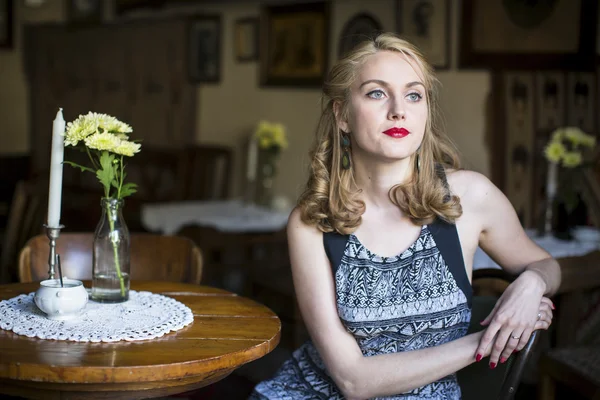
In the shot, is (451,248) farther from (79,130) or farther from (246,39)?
(246,39)

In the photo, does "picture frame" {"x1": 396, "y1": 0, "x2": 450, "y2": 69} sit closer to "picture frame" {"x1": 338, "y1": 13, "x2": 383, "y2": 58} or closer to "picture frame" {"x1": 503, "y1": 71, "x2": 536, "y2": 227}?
"picture frame" {"x1": 338, "y1": 13, "x2": 383, "y2": 58}

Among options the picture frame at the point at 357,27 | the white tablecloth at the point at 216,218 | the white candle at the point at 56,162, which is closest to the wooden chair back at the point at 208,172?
the white tablecloth at the point at 216,218

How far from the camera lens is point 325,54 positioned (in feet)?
15.9

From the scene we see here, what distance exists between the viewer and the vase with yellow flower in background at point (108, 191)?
191 centimetres

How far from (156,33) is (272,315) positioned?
4729mm

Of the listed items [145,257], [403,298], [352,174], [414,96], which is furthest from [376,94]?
[145,257]

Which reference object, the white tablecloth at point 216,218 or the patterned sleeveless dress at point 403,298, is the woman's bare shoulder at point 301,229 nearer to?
the patterned sleeveless dress at point 403,298

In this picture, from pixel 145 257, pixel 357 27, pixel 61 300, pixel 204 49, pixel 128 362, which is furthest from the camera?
pixel 204 49

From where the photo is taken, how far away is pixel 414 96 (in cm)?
199

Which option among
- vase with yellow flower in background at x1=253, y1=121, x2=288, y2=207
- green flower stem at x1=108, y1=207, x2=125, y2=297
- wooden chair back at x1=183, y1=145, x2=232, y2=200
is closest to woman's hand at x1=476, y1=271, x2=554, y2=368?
green flower stem at x1=108, y1=207, x2=125, y2=297

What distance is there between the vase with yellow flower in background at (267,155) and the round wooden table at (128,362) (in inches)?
110

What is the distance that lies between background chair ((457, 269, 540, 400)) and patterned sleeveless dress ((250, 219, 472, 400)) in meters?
0.05

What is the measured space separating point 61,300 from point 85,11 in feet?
18.9

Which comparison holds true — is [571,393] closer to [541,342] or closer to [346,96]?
[541,342]
